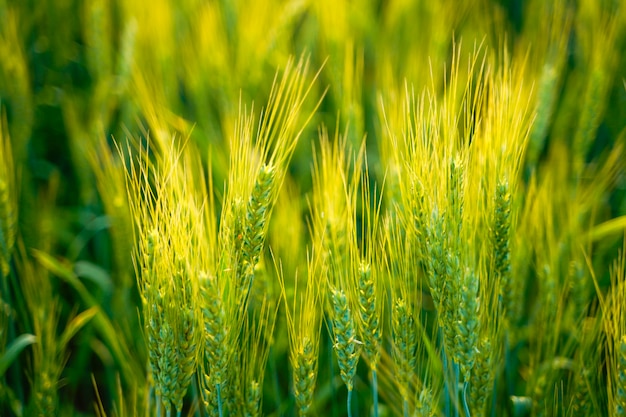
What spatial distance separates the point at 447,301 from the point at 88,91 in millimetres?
1556

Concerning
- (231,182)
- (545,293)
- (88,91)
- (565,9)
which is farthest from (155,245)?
(565,9)

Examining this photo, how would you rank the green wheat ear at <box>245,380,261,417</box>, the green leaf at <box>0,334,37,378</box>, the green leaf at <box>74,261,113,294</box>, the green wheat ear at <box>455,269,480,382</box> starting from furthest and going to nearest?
the green leaf at <box>74,261,113,294</box> < the green leaf at <box>0,334,37,378</box> < the green wheat ear at <box>245,380,261,417</box> < the green wheat ear at <box>455,269,480,382</box>

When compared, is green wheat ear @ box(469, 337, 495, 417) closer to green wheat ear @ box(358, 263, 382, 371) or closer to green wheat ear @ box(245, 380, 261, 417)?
green wheat ear @ box(358, 263, 382, 371)

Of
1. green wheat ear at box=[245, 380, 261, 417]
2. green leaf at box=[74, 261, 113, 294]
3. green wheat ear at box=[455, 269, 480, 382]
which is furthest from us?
green leaf at box=[74, 261, 113, 294]

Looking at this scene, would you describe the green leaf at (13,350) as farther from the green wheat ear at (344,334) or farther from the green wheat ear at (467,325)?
the green wheat ear at (467,325)

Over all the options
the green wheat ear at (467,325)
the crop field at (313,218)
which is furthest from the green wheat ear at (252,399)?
the green wheat ear at (467,325)

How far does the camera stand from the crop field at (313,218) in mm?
1003

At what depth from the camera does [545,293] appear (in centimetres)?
126

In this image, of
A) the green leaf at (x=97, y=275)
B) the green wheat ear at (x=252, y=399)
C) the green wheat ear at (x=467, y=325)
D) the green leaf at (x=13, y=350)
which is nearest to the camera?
the green wheat ear at (x=467, y=325)

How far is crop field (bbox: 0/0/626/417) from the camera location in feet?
3.29

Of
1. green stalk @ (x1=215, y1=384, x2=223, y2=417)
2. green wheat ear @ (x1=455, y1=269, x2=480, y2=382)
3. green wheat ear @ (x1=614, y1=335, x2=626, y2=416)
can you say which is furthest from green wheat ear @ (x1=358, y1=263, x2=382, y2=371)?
green wheat ear @ (x1=614, y1=335, x2=626, y2=416)

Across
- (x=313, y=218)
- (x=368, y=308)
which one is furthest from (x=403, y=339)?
(x=313, y=218)

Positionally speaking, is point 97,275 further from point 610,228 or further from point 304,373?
point 610,228

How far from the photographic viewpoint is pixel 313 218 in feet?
4.35
